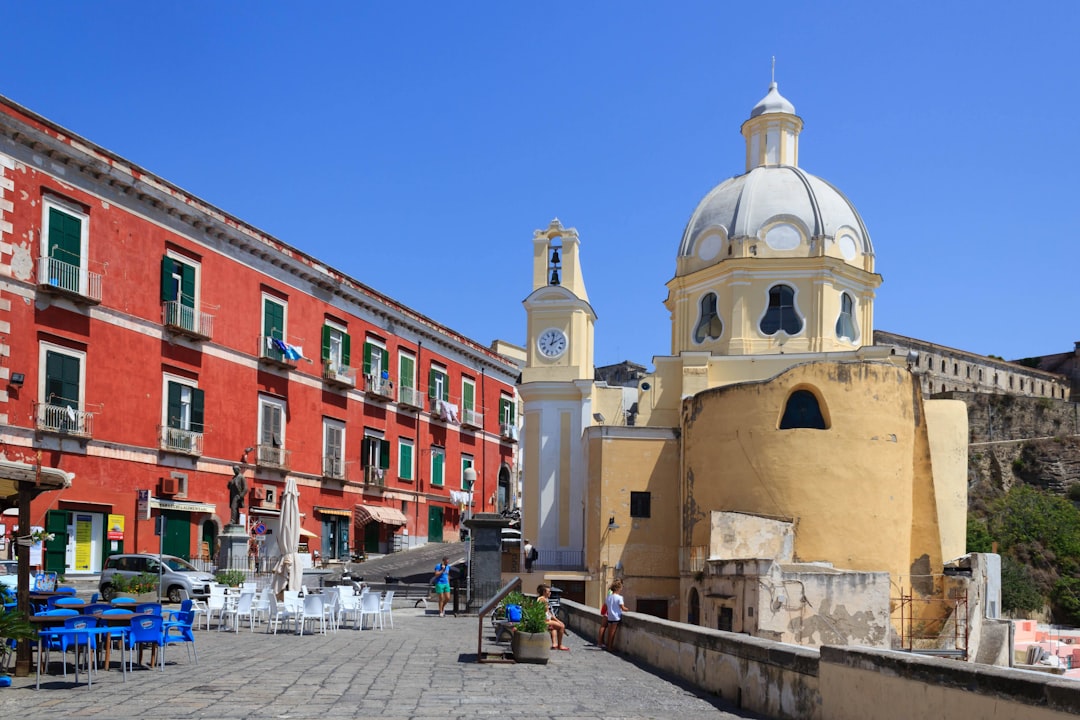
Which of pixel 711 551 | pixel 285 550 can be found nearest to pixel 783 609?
pixel 711 551

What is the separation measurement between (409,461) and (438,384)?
426 centimetres

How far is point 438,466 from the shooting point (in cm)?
4766

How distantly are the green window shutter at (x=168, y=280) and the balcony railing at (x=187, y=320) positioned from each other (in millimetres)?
189

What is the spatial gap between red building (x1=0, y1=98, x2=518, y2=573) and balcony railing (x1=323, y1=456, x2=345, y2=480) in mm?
118

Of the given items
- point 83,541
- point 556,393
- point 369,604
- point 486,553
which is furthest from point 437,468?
point 369,604

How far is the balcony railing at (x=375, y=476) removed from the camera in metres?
41.4

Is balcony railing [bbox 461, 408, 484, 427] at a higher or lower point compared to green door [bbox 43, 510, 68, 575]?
higher

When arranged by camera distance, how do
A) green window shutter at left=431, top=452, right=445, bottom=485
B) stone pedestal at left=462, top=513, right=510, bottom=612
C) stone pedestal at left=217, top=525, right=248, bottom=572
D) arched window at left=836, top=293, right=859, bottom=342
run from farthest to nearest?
green window shutter at left=431, top=452, right=445, bottom=485 → arched window at left=836, top=293, right=859, bottom=342 → stone pedestal at left=217, top=525, right=248, bottom=572 → stone pedestal at left=462, top=513, right=510, bottom=612

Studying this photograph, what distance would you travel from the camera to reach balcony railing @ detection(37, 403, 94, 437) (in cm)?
2633

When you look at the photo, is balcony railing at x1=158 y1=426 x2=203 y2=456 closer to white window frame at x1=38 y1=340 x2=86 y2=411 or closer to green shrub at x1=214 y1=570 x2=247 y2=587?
white window frame at x1=38 y1=340 x2=86 y2=411

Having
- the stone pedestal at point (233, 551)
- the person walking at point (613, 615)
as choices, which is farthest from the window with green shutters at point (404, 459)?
the person walking at point (613, 615)

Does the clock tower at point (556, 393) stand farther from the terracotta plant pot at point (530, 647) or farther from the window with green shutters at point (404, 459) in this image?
the terracotta plant pot at point (530, 647)

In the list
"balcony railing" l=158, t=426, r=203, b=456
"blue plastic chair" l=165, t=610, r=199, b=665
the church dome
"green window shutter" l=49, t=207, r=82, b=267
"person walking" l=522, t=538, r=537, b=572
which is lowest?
"person walking" l=522, t=538, r=537, b=572

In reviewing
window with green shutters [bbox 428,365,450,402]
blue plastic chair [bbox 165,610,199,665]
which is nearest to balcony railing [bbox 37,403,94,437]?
blue plastic chair [bbox 165,610,199,665]
